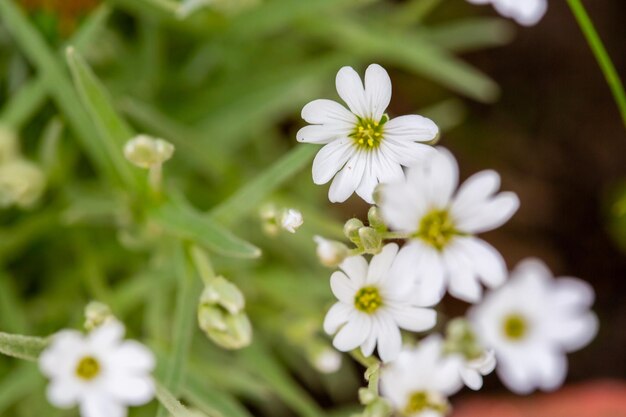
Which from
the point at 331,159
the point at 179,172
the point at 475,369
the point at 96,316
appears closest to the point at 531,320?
the point at 475,369

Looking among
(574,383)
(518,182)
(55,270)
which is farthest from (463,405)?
(55,270)

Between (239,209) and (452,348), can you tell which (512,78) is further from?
(452,348)

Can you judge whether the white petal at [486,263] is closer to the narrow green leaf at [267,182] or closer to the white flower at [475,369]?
the white flower at [475,369]

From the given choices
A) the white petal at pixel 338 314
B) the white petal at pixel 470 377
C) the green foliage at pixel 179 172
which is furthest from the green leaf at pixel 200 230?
the white petal at pixel 470 377

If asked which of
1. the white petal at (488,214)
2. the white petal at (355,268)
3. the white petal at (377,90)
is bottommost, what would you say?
the white petal at (355,268)

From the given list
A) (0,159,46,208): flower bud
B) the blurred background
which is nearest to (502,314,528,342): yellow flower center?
the blurred background

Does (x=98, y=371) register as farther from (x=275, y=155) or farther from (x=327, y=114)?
(x=275, y=155)
